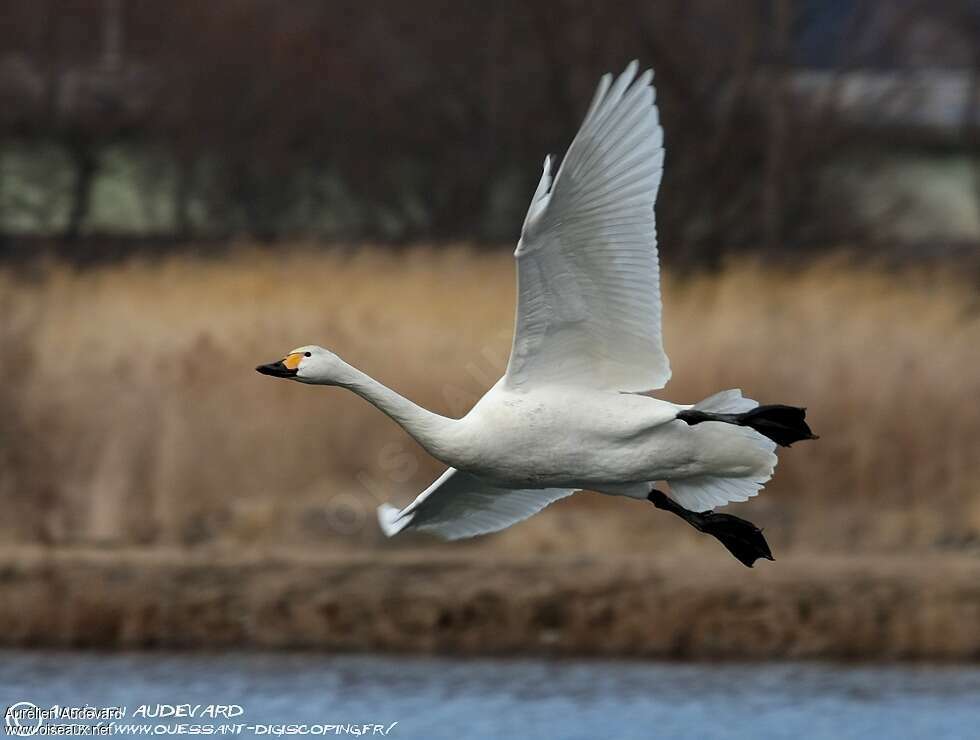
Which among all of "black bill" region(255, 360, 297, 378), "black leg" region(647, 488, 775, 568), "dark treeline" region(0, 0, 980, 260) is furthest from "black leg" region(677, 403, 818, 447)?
"dark treeline" region(0, 0, 980, 260)

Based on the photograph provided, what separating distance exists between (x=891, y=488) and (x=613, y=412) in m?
5.61

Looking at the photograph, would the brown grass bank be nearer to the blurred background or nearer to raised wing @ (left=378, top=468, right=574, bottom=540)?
the blurred background

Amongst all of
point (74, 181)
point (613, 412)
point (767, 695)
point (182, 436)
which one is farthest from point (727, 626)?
point (74, 181)

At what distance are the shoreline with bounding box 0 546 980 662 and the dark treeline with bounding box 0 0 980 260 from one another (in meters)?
6.53

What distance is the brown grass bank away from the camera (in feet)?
41.2

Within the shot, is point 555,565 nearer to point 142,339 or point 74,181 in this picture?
point 142,339

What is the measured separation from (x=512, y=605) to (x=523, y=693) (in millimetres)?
736

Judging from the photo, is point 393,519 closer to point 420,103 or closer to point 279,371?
point 279,371

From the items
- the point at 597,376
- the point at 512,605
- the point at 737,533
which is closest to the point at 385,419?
the point at 512,605

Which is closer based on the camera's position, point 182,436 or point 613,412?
point 613,412

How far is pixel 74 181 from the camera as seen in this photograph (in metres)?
23.8

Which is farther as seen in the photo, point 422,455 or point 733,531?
point 422,455

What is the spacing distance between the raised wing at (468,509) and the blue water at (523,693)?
10.2 ft

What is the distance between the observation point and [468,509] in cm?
792
